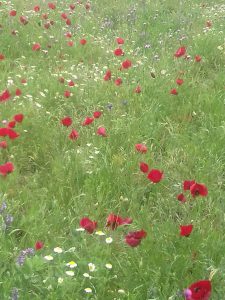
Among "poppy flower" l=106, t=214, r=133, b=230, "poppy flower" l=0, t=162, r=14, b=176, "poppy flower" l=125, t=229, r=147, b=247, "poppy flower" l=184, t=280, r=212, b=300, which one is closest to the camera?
"poppy flower" l=184, t=280, r=212, b=300

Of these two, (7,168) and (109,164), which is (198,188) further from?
(7,168)

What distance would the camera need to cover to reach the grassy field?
254 cm

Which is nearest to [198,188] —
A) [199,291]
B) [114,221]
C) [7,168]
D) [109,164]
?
[114,221]

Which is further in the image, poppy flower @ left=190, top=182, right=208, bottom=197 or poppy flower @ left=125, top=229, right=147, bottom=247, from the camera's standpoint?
poppy flower @ left=190, top=182, right=208, bottom=197

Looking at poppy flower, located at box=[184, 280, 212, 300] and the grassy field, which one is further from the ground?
poppy flower, located at box=[184, 280, 212, 300]

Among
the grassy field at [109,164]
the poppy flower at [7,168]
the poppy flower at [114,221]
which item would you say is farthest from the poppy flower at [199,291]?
the poppy flower at [7,168]

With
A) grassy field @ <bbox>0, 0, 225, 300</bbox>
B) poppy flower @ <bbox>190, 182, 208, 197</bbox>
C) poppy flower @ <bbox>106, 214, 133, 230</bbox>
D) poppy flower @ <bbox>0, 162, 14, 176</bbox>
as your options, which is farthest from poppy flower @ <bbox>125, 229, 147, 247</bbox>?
poppy flower @ <bbox>0, 162, 14, 176</bbox>

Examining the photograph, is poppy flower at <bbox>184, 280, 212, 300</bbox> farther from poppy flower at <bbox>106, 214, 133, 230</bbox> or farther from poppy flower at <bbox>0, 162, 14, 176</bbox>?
poppy flower at <bbox>0, 162, 14, 176</bbox>

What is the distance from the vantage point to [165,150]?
4.21 meters

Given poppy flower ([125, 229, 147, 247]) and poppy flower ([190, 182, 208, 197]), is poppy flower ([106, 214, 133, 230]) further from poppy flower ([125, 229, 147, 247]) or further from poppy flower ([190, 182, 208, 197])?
poppy flower ([190, 182, 208, 197])

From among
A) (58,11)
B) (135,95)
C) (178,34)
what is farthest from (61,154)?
(58,11)

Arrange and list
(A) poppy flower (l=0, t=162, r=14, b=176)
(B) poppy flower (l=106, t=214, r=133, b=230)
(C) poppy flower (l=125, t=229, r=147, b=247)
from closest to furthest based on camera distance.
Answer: (C) poppy flower (l=125, t=229, r=147, b=247) < (B) poppy flower (l=106, t=214, r=133, b=230) < (A) poppy flower (l=0, t=162, r=14, b=176)

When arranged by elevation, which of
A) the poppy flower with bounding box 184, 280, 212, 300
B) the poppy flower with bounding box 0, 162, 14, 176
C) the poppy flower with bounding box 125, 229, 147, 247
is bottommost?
the poppy flower with bounding box 0, 162, 14, 176

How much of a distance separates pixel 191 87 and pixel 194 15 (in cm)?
360
